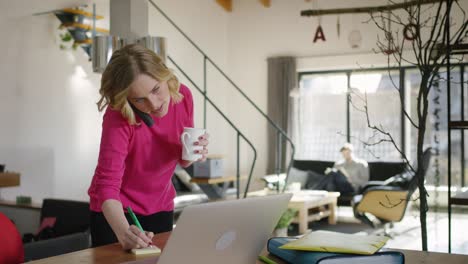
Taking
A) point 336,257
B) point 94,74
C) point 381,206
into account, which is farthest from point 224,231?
point 94,74

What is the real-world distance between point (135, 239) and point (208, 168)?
4.57 meters

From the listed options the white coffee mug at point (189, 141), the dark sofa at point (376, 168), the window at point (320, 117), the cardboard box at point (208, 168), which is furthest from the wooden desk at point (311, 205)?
the white coffee mug at point (189, 141)

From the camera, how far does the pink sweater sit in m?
1.71

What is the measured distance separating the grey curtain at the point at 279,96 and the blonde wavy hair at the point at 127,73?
8197 mm

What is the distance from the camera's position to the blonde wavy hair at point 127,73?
165 centimetres

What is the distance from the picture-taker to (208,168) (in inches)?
237

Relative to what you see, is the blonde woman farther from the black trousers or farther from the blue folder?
the blue folder

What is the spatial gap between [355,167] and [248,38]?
132 inches

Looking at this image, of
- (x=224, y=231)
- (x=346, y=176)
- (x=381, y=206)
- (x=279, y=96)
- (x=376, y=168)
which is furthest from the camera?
(x=279, y=96)

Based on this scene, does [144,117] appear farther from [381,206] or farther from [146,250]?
[381,206]

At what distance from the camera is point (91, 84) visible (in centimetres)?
747

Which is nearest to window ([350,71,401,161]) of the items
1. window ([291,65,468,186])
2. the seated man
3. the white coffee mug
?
window ([291,65,468,186])

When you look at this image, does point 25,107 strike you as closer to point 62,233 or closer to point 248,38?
point 62,233

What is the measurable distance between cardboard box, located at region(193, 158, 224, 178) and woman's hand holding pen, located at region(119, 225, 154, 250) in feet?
14.8
